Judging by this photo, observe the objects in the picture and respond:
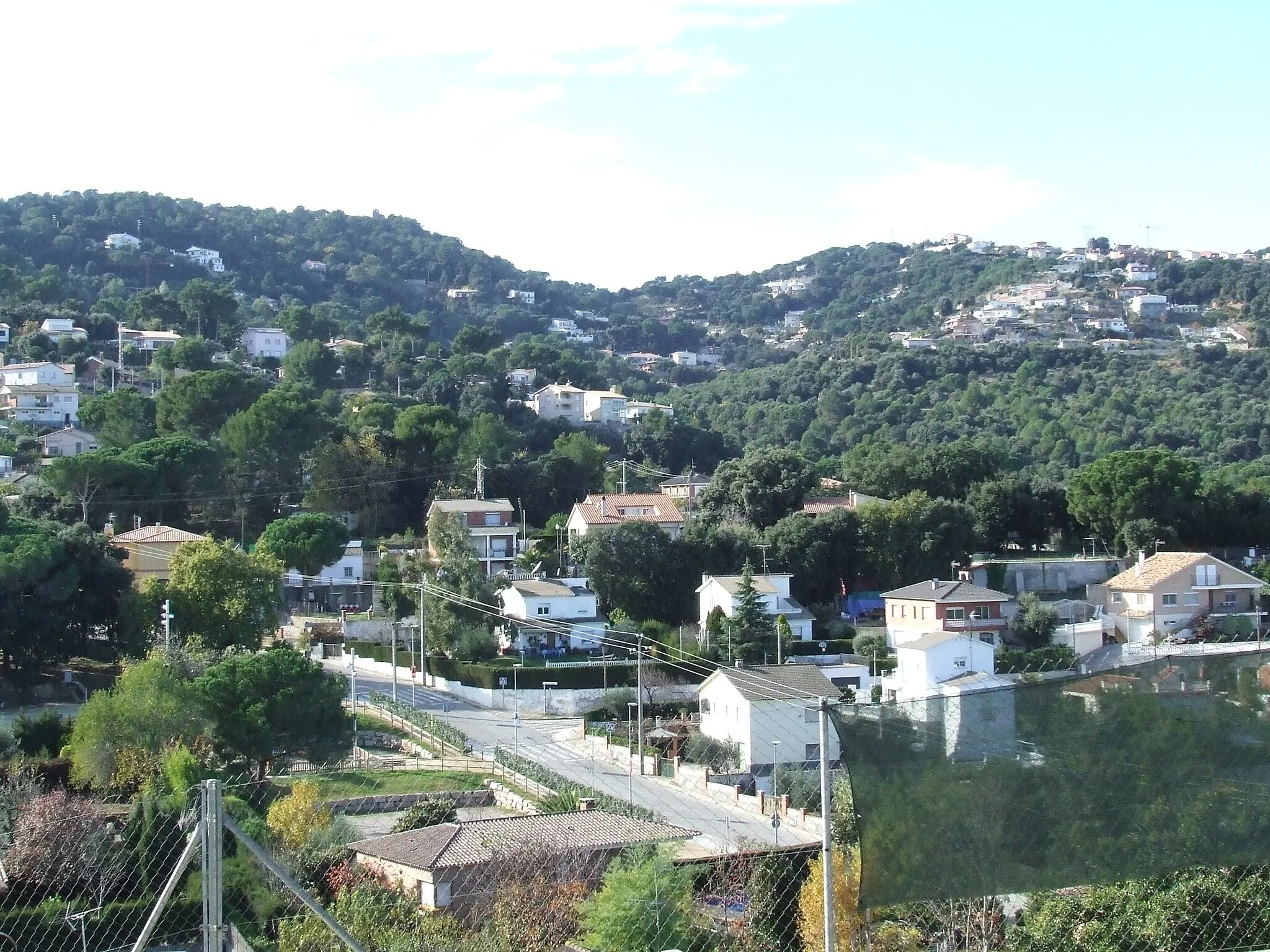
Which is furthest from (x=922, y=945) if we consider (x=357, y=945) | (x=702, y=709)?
(x=702, y=709)

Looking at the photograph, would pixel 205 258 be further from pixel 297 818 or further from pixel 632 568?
pixel 297 818

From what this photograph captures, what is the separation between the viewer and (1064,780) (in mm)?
3965

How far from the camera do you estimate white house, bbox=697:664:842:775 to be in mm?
17047

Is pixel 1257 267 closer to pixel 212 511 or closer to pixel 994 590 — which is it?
pixel 994 590

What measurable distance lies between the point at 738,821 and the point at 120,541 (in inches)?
545

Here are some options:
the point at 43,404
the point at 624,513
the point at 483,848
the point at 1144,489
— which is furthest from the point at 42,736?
the point at 43,404

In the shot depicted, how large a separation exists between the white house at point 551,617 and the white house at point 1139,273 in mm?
66981

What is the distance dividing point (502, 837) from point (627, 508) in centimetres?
1926

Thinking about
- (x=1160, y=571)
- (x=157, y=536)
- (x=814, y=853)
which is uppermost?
(x=157, y=536)

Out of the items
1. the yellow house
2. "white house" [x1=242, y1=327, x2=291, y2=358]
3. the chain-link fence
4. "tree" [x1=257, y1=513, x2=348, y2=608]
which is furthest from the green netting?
"white house" [x1=242, y1=327, x2=291, y2=358]

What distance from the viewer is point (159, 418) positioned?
102 ft

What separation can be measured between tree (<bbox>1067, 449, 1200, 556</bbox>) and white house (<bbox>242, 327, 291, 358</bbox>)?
2753 centimetres

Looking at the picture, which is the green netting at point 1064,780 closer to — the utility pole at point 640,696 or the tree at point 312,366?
the utility pole at point 640,696

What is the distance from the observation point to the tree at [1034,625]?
23.6 meters
